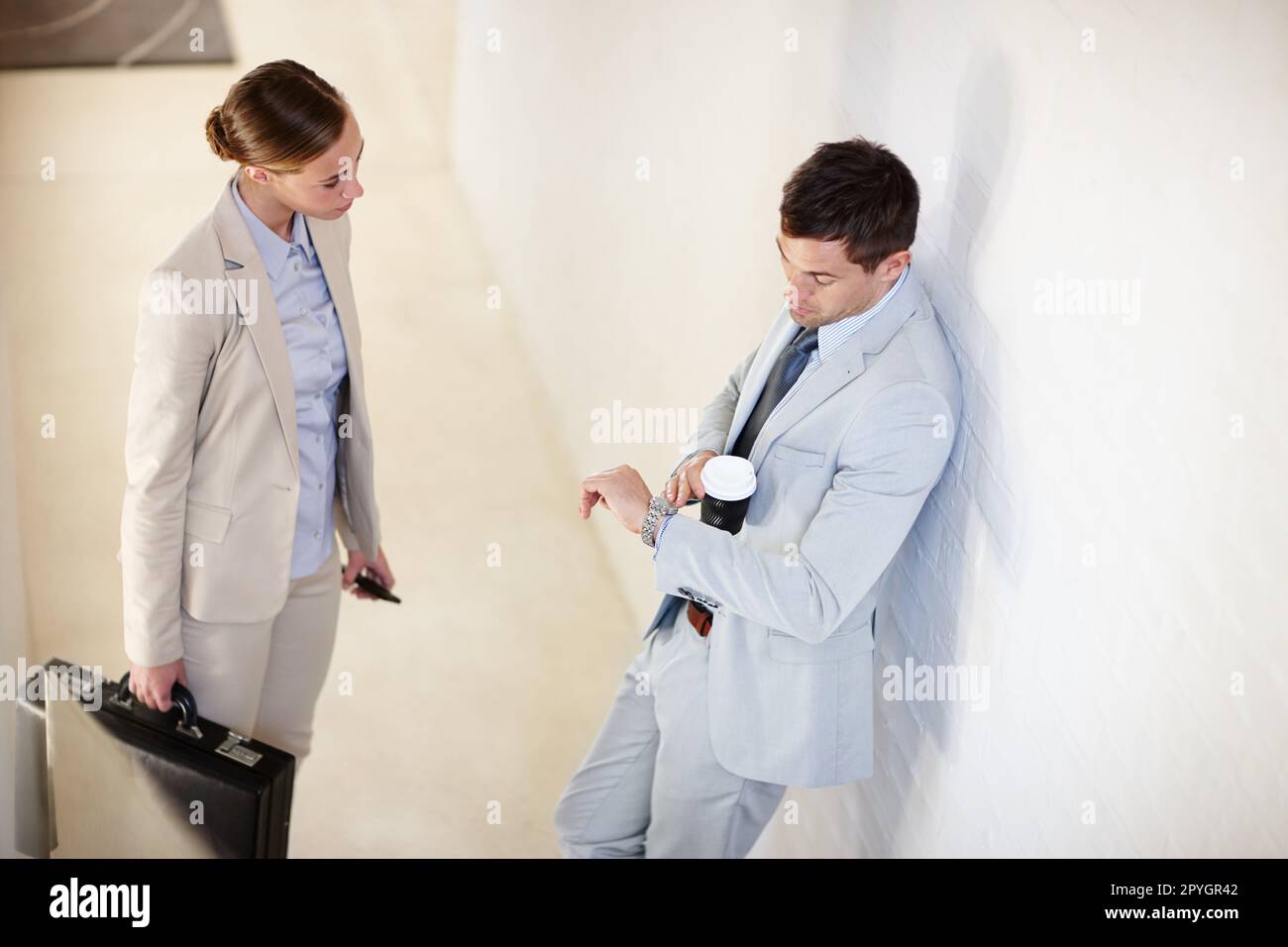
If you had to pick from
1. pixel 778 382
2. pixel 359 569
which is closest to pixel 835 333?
pixel 778 382

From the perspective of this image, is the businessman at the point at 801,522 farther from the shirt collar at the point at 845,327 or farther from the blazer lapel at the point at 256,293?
the blazer lapel at the point at 256,293

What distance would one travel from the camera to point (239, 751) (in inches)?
81.6

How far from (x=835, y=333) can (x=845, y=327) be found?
2 cm

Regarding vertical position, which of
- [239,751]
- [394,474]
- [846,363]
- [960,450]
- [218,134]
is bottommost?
[394,474]

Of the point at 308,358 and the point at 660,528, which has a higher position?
the point at 308,358

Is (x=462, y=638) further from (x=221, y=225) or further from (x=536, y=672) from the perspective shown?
(x=221, y=225)

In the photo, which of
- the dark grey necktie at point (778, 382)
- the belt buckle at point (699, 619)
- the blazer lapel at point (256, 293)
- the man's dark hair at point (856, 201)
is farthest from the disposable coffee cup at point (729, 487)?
the blazer lapel at point (256, 293)

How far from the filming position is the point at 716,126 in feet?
9.14

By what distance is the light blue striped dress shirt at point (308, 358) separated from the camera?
2.03 metres

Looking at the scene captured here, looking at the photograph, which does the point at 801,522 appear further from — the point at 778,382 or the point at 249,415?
the point at 249,415

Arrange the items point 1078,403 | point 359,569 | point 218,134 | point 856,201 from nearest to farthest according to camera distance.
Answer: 1. point 1078,403
2. point 856,201
3. point 218,134
4. point 359,569

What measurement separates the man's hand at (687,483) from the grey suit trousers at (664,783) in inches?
9.1

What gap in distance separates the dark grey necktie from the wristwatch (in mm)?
209
